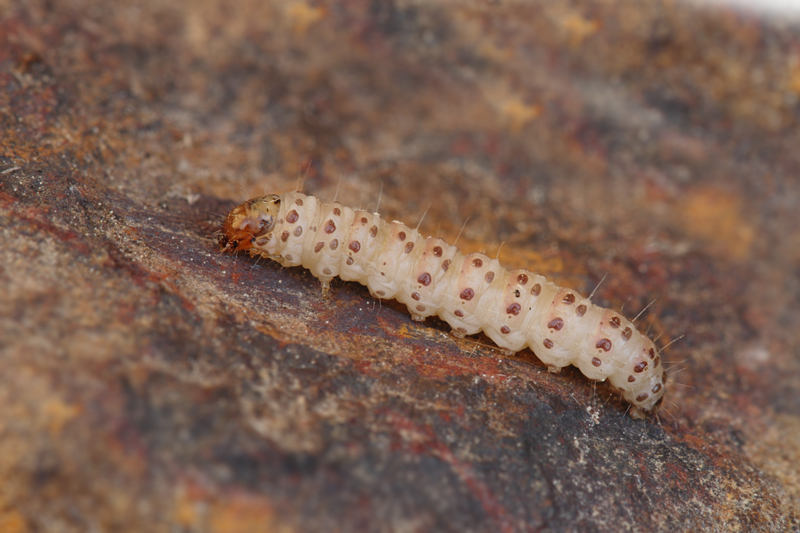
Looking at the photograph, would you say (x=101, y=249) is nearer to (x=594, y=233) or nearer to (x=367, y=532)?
(x=367, y=532)

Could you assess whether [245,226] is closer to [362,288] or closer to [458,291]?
[362,288]

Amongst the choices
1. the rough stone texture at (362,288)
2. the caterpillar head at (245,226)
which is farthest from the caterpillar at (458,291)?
the rough stone texture at (362,288)

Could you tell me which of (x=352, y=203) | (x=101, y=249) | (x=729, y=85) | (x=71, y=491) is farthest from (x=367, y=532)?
(x=729, y=85)

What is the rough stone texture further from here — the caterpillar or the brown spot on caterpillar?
the brown spot on caterpillar

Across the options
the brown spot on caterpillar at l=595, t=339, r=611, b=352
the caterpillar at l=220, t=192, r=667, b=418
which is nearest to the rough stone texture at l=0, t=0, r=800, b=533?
the caterpillar at l=220, t=192, r=667, b=418

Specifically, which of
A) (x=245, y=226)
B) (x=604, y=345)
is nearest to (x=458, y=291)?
(x=604, y=345)

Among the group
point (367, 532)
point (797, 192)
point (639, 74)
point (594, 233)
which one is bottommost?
point (367, 532)
